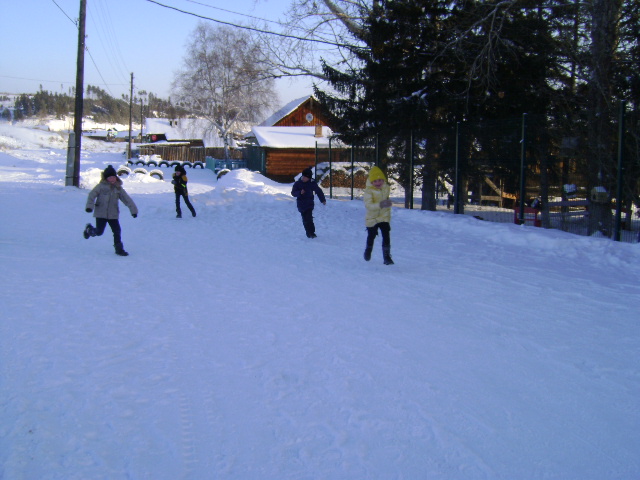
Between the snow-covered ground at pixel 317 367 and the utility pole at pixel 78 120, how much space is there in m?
13.3

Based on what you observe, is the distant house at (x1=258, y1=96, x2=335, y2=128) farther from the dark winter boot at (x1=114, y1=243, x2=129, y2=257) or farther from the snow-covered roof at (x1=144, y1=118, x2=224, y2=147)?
the dark winter boot at (x1=114, y1=243, x2=129, y2=257)

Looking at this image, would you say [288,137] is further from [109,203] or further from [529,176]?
[109,203]

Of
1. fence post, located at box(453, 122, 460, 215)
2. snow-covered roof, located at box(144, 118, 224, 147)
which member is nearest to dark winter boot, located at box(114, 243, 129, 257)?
fence post, located at box(453, 122, 460, 215)

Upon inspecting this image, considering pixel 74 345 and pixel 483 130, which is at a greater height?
pixel 483 130

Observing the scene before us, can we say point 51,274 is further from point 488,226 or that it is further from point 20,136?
point 20,136

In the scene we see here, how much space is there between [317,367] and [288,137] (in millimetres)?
37518

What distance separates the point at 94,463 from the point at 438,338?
10.6 ft

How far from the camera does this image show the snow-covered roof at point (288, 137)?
1519 inches

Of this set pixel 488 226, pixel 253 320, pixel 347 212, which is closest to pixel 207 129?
pixel 347 212

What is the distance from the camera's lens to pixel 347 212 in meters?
17.3

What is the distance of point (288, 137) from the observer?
40938 mm

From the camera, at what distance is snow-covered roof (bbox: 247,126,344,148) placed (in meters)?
38.6

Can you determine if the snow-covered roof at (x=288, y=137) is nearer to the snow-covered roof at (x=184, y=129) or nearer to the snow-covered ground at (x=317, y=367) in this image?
the snow-covered roof at (x=184, y=129)

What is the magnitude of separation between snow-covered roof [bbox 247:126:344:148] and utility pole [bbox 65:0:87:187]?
644 inches
